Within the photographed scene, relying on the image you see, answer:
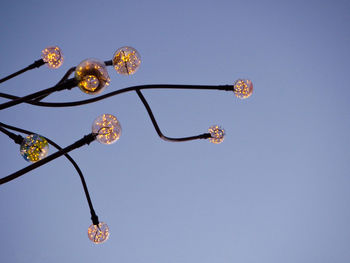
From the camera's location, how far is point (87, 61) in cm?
167

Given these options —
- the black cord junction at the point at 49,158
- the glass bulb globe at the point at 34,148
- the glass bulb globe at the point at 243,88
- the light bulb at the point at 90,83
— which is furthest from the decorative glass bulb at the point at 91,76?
the glass bulb globe at the point at 243,88

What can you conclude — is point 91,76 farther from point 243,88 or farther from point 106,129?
point 243,88

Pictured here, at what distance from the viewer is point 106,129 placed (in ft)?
6.91

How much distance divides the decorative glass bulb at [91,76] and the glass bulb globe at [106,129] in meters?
0.45

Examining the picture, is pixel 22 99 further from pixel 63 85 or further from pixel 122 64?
pixel 122 64

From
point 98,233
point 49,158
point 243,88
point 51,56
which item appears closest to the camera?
point 49,158

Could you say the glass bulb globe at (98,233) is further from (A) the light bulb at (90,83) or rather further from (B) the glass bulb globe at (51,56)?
(B) the glass bulb globe at (51,56)

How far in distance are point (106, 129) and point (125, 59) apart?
86 centimetres

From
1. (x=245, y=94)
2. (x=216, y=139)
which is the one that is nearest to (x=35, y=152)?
(x=216, y=139)

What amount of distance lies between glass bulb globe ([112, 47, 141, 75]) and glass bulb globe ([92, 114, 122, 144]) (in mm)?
626

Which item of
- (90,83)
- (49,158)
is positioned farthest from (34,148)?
(90,83)

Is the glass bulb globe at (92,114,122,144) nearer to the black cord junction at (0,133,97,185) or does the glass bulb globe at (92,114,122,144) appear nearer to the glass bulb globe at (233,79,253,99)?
the black cord junction at (0,133,97,185)

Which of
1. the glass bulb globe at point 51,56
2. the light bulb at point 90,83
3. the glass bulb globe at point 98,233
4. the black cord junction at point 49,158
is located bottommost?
the glass bulb globe at point 98,233

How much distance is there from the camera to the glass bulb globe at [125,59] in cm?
Result: 239
